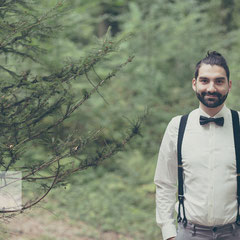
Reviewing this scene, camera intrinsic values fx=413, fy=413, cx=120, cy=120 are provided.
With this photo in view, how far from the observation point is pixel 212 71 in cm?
298

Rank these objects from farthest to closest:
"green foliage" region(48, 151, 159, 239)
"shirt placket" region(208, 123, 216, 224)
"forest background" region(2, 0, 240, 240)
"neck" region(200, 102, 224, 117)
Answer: "forest background" region(2, 0, 240, 240)
"green foliage" region(48, 151, 159, 239)
"neck" region(200, 102, 224, 117)
"shirt placket" region(208, 123, 216, 224)

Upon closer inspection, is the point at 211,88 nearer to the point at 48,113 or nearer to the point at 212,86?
the point at 212,86

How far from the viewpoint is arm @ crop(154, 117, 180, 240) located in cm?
312

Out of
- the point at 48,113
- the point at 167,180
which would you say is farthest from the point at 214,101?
the point at 48,113

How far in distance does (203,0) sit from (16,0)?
12694 mm

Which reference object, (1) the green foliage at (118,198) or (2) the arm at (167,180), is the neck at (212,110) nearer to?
(2) the arm at (167,180)

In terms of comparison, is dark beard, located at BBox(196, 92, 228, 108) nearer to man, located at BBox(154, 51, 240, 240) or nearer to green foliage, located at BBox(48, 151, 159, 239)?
man, located at BBox(154, 51, 240, 240)

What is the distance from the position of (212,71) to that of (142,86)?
28.7 feet

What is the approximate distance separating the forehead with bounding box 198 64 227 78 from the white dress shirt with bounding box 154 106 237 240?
0.93 ft

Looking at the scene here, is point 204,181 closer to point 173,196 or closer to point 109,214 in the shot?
point 173,196

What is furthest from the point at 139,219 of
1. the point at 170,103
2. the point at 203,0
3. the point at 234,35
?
the point at 203,0

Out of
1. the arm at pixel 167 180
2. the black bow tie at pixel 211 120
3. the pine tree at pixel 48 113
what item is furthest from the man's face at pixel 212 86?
the pine tree at pixel 48 113

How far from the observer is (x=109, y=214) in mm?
8320

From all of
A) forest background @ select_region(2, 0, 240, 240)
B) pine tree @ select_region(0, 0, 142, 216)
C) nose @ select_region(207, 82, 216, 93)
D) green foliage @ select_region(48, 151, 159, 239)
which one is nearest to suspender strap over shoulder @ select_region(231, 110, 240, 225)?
nose @ select_region(207, 82, 216, 93)
